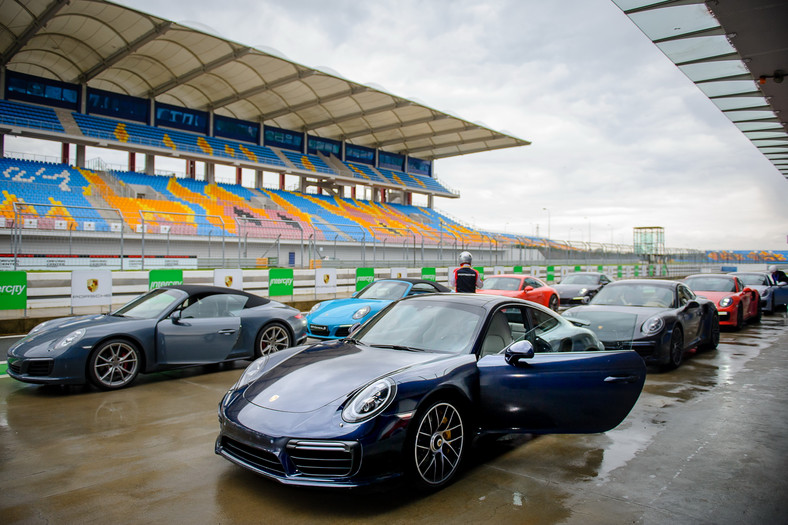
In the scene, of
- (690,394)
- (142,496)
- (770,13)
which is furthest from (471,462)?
(770,13)

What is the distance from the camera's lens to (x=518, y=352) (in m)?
3.88

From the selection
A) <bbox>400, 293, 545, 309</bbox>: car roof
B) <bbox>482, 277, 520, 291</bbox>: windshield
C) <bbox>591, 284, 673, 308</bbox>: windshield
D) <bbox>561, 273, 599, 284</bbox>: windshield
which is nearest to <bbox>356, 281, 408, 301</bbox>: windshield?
<bbox>591, 284, 673, 308</bbox>: windshield

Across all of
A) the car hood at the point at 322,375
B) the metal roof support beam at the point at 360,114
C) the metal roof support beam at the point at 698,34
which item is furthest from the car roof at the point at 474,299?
the metal roof support beam at the point at 360,114

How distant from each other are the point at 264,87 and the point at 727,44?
1251 inches

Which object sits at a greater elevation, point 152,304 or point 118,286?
point 152,304

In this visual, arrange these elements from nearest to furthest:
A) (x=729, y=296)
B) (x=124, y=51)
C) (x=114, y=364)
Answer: (x=114, y=364) < (x=729, y=296) < (x=124, y=51)

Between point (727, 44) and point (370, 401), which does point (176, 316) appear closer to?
point (370, 401)

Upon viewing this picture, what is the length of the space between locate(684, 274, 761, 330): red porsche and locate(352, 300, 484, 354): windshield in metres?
9.92

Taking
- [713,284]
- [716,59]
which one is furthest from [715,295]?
[716,59]

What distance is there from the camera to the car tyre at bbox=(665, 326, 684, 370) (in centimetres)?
778

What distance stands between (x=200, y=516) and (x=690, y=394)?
18.8 ft

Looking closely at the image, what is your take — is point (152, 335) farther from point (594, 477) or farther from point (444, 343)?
point (594, 477)

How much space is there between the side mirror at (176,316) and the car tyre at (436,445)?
446 centimetres

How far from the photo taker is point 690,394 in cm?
641
